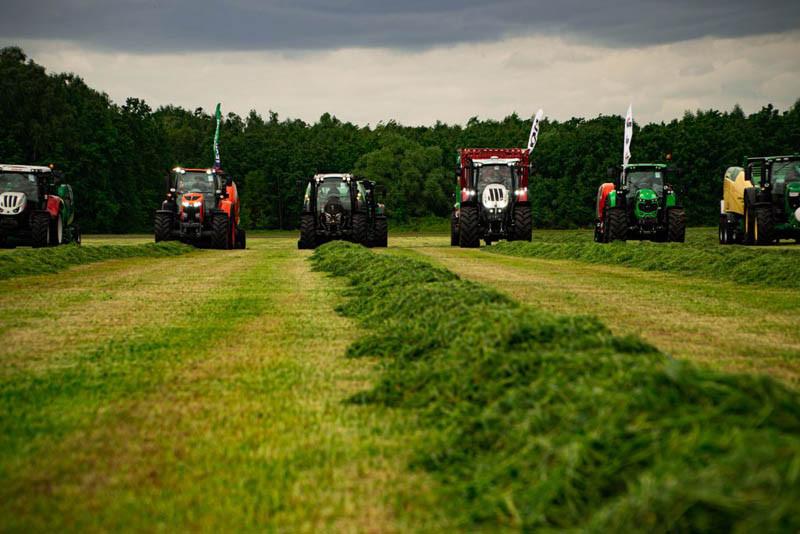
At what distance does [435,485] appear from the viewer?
473cm

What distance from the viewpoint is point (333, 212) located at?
3572 centimetres

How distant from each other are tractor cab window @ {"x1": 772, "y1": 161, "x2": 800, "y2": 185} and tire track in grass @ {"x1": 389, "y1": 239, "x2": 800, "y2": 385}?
1257cm

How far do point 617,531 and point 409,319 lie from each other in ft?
20.7

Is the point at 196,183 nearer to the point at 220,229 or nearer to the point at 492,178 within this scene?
the point at 220,229

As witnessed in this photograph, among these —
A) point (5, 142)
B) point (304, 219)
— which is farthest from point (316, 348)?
point (5, 142)

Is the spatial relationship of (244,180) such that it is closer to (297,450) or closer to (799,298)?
(799,298)

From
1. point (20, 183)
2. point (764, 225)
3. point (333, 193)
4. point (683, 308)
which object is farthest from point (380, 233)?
point (683, 308)

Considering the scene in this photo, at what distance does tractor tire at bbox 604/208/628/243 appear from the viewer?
33.1m

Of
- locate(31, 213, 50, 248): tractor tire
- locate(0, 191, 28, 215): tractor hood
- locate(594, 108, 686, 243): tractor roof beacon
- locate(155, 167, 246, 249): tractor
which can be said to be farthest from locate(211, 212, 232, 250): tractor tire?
locate(594, 108, 686, 243): tractor roof beacon

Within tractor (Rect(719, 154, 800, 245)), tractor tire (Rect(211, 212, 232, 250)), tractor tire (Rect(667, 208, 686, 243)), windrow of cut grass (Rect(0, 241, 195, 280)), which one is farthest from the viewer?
tractor tire (Rect(211, 212, 232, 250))

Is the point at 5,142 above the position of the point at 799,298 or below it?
above

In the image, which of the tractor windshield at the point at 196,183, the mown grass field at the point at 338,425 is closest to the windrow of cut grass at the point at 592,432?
the mown grass field at the point at 338,425

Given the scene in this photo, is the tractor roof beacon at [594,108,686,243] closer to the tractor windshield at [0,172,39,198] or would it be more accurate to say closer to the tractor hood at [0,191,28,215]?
the tractor windshield at [0,172,39,198]

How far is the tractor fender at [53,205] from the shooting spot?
33.3 metres
